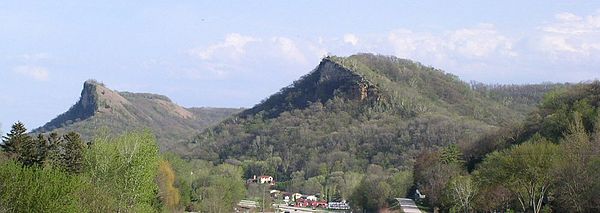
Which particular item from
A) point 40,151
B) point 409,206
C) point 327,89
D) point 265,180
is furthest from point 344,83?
point 40,151

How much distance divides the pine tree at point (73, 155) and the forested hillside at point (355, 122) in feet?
275

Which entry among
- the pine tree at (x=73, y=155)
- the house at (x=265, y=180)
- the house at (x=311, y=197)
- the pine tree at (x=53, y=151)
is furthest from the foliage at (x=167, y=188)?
the house at (x=265, y=180)

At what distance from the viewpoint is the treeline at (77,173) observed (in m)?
35.6

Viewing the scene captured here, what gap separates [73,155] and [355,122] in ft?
388

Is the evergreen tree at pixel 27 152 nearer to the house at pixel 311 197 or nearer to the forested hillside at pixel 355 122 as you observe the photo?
the house at pixel 311 197

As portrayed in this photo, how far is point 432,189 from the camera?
75688 millimetres

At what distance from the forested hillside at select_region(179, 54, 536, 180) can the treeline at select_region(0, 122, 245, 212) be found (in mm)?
79924

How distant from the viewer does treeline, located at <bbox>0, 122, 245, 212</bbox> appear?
35562mm

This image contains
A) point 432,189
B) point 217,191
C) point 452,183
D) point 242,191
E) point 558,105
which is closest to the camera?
point 452,183

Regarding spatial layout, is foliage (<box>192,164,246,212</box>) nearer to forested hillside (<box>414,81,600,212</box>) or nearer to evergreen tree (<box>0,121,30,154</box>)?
forested hillside (<box>414,81,600,212</box>)

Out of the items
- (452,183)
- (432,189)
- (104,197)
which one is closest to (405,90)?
(432,189)

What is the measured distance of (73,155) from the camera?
51.6 m

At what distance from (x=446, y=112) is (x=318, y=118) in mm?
27532

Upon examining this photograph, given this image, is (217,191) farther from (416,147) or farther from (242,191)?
(416,147)
